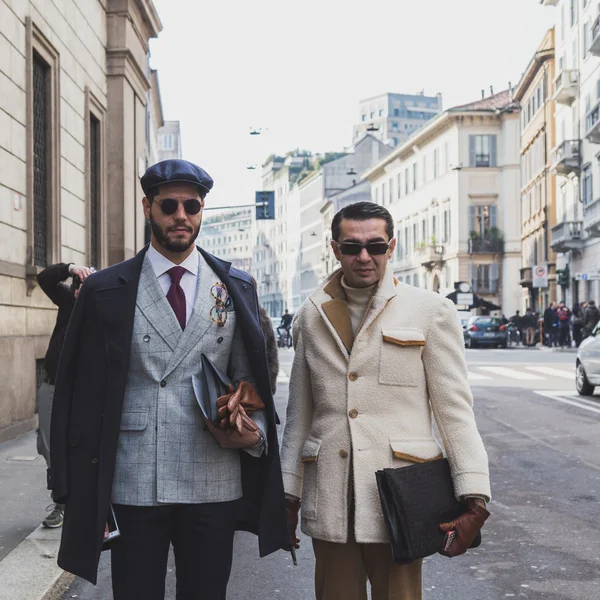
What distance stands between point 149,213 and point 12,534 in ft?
12.1

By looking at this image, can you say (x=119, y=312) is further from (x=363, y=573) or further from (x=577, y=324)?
(x=577, y=324)

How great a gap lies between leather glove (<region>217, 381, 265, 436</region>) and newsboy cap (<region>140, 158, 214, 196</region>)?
66 centimetres

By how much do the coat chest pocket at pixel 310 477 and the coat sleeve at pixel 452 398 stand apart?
404mm

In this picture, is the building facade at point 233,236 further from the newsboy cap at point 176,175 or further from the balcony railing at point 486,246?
the newsboy cap at point 176,175

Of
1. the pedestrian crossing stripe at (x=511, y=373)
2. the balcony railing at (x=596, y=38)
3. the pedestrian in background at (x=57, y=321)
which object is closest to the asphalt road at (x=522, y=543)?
the pedestrian in background at (x=57, y=321)

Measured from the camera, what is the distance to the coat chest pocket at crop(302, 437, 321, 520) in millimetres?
3297

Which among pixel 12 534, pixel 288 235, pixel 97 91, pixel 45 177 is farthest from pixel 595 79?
pixel 288 235

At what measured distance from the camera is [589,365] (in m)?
16.8

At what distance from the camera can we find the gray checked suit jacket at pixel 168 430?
3143 mm

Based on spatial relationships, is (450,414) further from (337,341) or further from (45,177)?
(45,177)

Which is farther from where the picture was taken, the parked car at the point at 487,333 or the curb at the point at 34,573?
the parked car at the point at 487,333

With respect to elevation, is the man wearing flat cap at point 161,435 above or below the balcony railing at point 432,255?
below

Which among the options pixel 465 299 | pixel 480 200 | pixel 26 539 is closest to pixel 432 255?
pixel 480 200

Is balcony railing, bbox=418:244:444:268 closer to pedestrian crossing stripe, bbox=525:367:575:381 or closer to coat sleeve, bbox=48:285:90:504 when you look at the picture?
pedestrian crossing stripe, bbox=525:367:575:381
